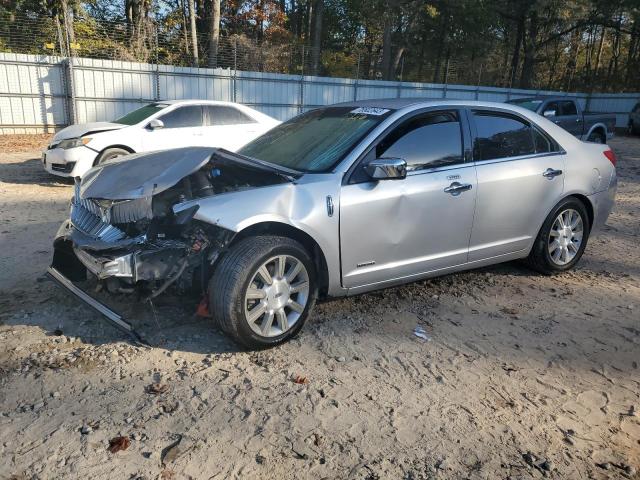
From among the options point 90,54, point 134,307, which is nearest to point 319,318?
point 134,307

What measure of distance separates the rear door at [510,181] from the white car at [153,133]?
557 centimetres

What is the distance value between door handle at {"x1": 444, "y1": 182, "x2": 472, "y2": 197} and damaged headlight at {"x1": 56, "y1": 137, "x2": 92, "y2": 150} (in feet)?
22.1

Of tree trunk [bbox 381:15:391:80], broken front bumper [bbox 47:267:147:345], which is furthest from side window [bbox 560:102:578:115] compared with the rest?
tree trunk [bbox 381:15:391:80]

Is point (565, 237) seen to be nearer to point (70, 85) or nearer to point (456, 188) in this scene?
point (456, 188)

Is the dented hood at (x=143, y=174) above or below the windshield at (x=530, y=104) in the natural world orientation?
below

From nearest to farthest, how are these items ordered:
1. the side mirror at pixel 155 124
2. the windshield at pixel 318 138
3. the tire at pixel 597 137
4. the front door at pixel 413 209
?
the front door at pixel 413 209
the windshield at pixel 318 138
the side mirror at pixel 155 124
the tire at pixel 597 137

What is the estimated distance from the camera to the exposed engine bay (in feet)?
11.3

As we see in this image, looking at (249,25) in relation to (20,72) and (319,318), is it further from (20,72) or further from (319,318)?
(319,318)

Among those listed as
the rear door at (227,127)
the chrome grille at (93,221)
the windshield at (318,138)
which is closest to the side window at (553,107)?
the rear door at (227,127)

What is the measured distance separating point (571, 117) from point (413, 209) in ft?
40.6

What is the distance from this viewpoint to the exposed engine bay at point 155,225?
11.3ft

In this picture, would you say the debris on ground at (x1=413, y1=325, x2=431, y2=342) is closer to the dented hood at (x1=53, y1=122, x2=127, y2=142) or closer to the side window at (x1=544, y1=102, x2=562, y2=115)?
the dented hood at (x1=53, y1=122, x2=127, y2=142)

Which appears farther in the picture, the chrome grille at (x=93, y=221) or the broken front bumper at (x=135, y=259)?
the chrome grille at (x=93, y=221)

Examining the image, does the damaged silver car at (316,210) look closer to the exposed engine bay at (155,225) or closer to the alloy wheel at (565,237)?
the exposed engine bay at (155,225)
